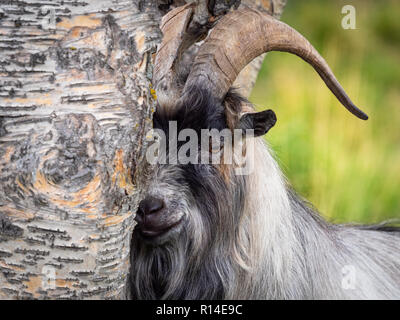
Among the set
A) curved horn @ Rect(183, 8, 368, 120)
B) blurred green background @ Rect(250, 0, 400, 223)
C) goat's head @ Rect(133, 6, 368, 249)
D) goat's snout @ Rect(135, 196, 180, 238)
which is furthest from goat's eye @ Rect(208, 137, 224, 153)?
blurred green background @ Rect(250, 0, 400, 223)

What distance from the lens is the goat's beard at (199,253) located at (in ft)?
10.6

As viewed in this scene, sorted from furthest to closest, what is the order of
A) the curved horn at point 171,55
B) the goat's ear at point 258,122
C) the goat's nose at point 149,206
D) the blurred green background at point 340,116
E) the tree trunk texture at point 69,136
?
the blurred green background at point 340,116 < the curved horn at point 171,55 < the goat's ear at point 258,122 < the goat's nose at point 149,206 < the tree trunk texture at point 69,136

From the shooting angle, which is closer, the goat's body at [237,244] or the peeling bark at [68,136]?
the peeling bark at [68,136]

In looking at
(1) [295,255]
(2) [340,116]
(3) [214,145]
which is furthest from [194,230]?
(2) [340,116]

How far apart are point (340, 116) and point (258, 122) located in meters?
4.80

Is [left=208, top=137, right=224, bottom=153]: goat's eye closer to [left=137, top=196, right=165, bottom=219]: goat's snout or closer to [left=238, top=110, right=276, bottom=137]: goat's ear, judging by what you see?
[left=238, top=110, right=276, bottom=137]: goat's ear

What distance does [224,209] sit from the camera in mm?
3322

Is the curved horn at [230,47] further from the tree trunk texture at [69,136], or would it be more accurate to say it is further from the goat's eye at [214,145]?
the tree trunk texture at [69,136]

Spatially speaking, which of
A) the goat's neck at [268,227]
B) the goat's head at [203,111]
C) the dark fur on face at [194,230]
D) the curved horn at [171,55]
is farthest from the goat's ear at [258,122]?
the curved horn at [171,55]

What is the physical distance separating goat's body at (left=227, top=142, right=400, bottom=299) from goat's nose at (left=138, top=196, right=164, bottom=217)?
0.57m

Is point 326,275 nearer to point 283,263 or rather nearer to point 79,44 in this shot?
point 283,263

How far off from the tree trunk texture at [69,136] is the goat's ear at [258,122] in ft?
2.31

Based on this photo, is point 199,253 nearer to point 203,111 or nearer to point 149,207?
point 149,207

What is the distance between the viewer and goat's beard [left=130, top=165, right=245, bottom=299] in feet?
10.6
